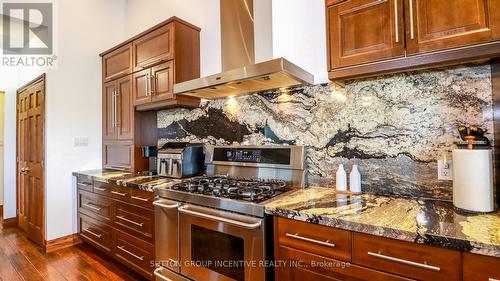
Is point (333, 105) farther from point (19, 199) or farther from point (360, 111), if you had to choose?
point (19, 199)

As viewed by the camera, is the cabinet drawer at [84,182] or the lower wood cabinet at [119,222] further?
the cabinet drawer at [84,182]

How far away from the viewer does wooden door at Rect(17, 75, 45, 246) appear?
9.82 feet

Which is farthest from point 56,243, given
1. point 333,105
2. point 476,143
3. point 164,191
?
point 476,143

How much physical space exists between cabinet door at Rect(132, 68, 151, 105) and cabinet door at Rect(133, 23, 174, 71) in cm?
7

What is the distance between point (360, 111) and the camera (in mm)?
1721

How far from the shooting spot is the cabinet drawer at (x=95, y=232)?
255 centimetres

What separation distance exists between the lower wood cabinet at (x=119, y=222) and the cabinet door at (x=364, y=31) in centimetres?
172

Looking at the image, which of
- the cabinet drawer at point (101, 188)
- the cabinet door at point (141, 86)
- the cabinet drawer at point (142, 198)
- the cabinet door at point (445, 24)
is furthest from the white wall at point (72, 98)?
the cabinet door at point (445, 24)

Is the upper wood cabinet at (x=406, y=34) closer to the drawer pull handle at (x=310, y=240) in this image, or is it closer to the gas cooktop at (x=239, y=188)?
the gas cooktop at (x=239, y=188)

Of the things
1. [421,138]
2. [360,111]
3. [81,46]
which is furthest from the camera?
[81,46]

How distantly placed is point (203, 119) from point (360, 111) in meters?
1.52

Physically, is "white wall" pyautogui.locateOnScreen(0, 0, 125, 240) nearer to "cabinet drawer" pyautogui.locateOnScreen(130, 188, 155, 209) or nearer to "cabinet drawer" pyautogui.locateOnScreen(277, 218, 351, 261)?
"cabinet drawer" pyautogui.locateOnScreen(130, 188, 155, 209)

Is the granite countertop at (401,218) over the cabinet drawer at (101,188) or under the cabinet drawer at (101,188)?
over

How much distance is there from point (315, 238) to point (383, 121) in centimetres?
89
